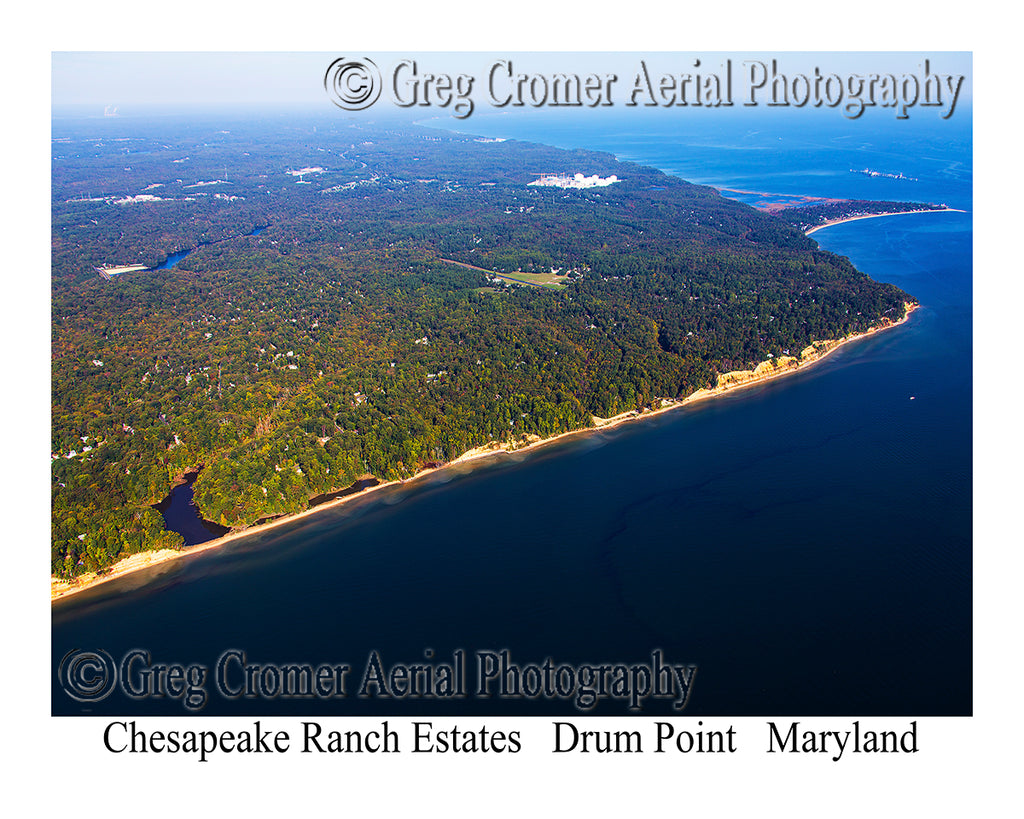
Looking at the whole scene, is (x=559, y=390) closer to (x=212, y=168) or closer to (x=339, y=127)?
(x=212, y=168)

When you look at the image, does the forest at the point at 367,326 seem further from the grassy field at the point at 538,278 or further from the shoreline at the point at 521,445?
the grassy field at the point at 538,278

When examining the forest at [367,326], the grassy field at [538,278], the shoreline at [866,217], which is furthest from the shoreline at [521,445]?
the shoreline at [866,217]

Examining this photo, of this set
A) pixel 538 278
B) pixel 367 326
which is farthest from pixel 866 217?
pixel 367 326

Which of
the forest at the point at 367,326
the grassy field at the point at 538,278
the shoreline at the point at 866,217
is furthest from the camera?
the shoreline at the point at 866,217

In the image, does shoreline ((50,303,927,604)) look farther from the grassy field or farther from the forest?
the grassy field

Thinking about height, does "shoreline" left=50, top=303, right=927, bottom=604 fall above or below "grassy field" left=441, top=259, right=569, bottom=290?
below

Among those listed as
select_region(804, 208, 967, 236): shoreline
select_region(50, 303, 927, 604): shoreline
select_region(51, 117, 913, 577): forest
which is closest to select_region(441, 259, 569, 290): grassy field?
select_region(51, 117, 913, 577): forest
